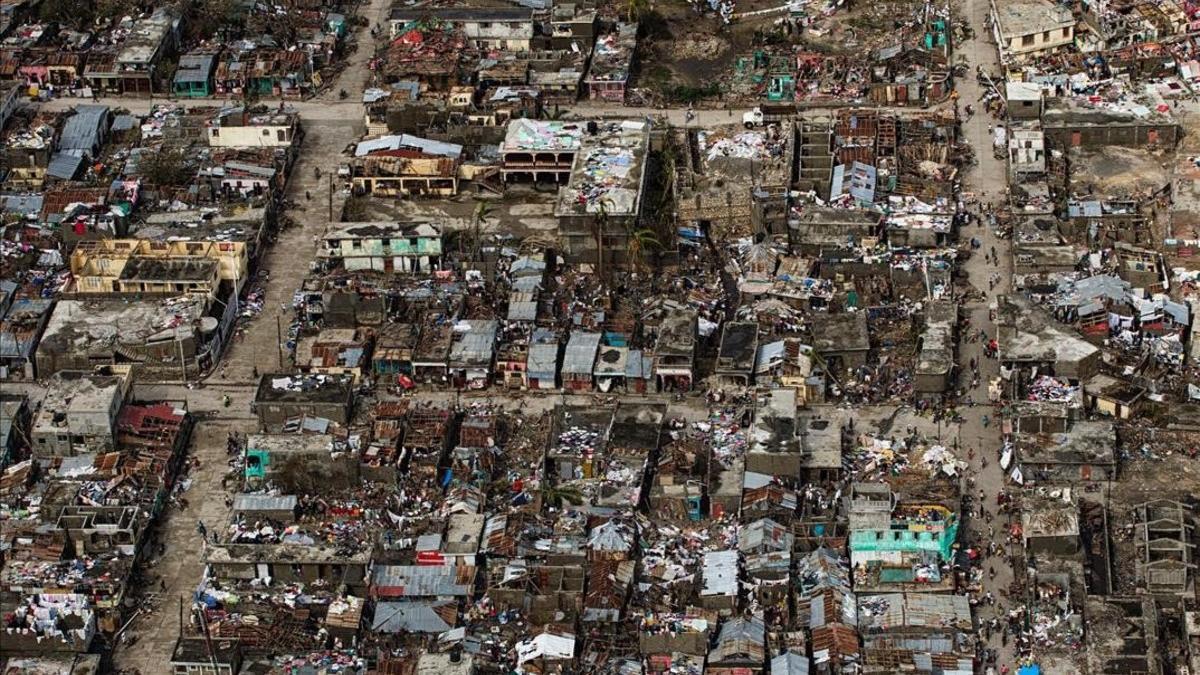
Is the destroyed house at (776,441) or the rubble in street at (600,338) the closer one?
the rubble in street at (600,338)

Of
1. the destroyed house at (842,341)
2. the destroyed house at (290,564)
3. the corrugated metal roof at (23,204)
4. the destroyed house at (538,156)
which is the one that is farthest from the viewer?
the destroyed house at (538,156)

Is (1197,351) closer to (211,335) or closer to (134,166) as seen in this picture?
(211,335)

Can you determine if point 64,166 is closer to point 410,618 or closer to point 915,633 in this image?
point 410,618

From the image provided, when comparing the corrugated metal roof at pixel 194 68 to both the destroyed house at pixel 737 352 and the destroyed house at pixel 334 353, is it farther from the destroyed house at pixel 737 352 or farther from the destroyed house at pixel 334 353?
the destroyed house at pixel 737 352

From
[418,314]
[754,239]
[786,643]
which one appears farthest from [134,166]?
[786,643]

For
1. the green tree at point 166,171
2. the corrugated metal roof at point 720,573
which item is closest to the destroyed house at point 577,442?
the corrugated metal roof at point 720,573
